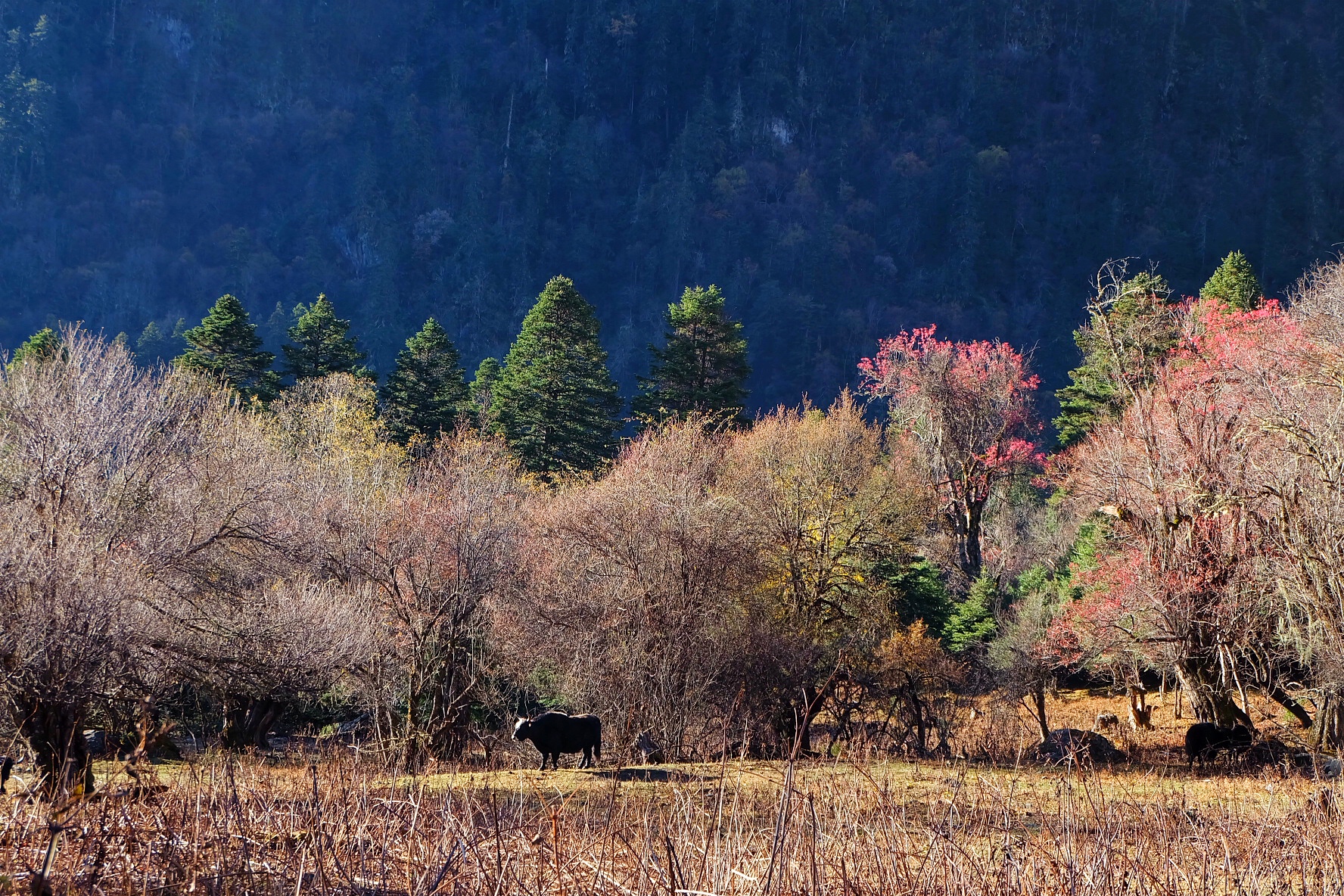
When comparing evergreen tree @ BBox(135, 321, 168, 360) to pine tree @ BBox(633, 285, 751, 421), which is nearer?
pine tree @ BBox(633, 285, 751, 421)

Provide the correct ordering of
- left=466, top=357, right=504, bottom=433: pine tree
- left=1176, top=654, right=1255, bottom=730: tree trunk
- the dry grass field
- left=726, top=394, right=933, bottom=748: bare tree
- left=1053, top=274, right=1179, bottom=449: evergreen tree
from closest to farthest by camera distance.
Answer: the dry grass field
left=726, top=394, right=933, bottom=748: bare tree
left=1176, top=654, right=1255, bottom=730: tree trunk
left=1053, top=274, right=1179, bottom=449: evergreen tree
left=466, top=357, right=504, bottom=433: pine tree

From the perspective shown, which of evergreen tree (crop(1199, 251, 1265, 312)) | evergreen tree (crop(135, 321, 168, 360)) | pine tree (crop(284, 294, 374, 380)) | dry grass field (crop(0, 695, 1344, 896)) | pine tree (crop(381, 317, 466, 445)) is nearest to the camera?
dry grass field (crop(0, 695, 1344, 896))

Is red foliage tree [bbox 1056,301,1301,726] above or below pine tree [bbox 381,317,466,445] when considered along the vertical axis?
below

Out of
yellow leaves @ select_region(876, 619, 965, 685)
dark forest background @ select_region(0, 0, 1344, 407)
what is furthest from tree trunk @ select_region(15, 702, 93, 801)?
dark forest background @ select_region(0, 0, 1344, 407)

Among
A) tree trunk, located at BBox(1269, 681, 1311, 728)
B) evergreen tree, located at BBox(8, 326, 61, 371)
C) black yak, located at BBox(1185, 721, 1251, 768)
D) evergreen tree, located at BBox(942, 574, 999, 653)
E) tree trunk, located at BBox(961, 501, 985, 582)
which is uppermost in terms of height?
evergreen tree, located at BBox(8, 326, 61, 371)

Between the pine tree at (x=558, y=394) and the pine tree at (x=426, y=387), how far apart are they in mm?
1991

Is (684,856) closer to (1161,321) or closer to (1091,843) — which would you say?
(1091,843)

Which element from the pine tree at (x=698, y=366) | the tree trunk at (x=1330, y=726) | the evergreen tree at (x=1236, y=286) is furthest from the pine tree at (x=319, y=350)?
the tree trunk at (x=1330, y=726)

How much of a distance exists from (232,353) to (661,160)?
108994 millimetres

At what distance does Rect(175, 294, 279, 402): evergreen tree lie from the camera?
39.0 metres

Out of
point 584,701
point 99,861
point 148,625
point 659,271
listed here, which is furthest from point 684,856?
point 659,271

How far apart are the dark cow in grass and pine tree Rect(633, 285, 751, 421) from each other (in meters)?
26.7

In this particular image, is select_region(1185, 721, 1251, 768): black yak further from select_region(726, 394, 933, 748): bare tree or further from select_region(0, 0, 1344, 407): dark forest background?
select_region(0, 0, 1344, 407): dark forest background

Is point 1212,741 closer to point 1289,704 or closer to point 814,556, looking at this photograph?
point 1289,704
